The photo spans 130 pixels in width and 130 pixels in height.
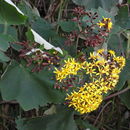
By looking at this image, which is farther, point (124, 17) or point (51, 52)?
point (124, 17)

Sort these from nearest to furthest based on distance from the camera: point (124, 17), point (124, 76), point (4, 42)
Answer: point (4, 42) < point (124, 76) < point (124, 17)

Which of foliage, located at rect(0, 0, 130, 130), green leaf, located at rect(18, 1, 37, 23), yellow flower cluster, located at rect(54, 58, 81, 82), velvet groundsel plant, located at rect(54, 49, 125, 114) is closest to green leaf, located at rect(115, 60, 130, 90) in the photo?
foliage, located at rect(0, 0, 130, 130)

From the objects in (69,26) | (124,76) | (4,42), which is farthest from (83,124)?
(4,42)

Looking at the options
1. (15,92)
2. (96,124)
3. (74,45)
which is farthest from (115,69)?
(96,124)

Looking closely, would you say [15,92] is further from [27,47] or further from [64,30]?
[64,30]

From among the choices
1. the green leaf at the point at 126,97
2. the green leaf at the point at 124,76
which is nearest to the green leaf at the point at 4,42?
the green leaf at the point at 124,76

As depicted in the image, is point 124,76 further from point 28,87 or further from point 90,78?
point 28,87
